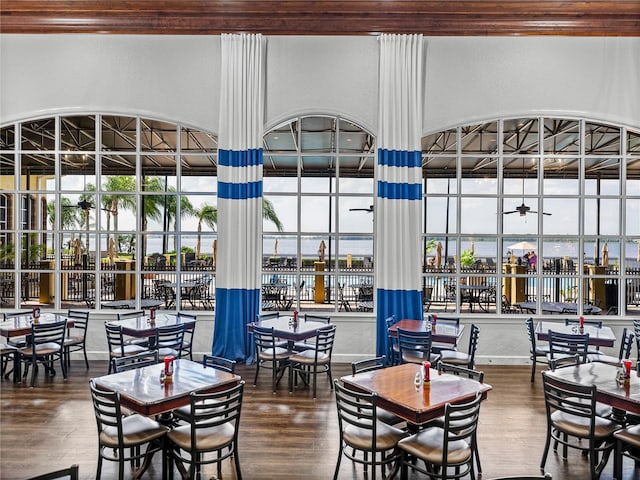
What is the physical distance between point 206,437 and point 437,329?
12.4 ft

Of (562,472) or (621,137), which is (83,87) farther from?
(621,137)

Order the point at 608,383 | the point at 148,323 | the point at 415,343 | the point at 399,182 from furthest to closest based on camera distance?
the point at 399,182 < the point at 148,323 < the point at 415,343 < the point at 608,383

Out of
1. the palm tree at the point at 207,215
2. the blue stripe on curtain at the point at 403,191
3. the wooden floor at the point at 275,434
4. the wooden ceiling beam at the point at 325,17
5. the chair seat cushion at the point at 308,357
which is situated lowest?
the wooden floor at the point at 275,434

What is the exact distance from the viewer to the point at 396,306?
7102 mm

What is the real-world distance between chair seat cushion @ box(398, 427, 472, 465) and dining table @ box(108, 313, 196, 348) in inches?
156

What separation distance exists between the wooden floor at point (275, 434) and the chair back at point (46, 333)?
569 mm

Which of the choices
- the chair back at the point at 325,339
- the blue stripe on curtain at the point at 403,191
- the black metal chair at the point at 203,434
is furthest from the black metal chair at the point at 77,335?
the blue stripe on curtain at the point at 403,191

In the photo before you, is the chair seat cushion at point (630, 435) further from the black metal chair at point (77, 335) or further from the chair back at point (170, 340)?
the black metal chair at point (77, 335)

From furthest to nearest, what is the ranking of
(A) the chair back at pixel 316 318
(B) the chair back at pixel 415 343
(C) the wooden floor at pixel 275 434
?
(A) the chair back at pixel 316 318, (B) the chair back at pixel 415 343, (C) the wooden floor at pixel 275 434

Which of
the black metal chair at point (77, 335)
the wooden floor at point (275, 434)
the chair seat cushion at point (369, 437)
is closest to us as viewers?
the chair seat cushion at point (369, 437)

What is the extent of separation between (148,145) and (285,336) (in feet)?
14.5

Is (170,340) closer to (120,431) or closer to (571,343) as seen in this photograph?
(120,431)

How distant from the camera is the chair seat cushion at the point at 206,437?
3.43 meters

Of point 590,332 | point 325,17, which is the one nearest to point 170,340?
point 325,17
